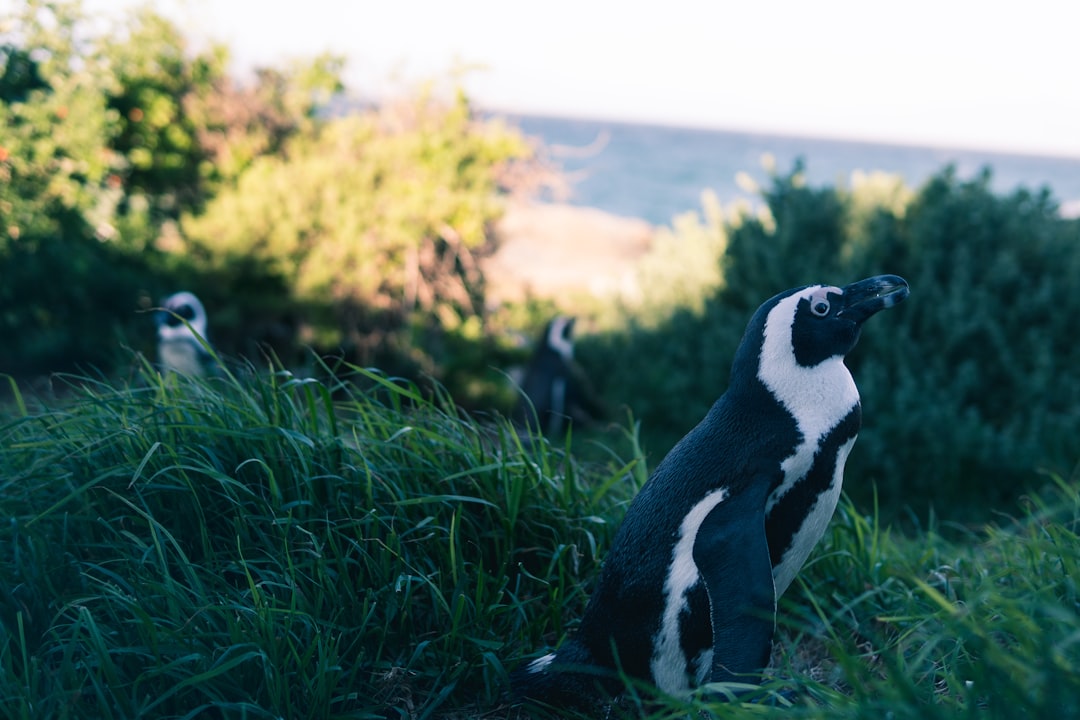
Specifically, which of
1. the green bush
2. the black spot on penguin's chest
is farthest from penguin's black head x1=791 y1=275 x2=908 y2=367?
the green bush

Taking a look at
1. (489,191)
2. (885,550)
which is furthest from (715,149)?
(885,550)

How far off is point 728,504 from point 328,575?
0.90m

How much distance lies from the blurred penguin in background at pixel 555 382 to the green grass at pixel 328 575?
12.3 ft

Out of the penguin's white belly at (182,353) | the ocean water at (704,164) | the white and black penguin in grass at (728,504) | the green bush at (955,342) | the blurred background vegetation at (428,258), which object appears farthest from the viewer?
the ocean water at (704,164)

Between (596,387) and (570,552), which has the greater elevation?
(570,552)

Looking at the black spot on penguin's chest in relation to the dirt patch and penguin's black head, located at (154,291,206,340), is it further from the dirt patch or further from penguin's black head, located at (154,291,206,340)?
the dirt patch

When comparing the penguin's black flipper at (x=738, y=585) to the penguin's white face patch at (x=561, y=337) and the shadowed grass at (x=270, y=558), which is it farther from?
the penguin's white face patch at (x=561, y=337)

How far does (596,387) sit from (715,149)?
65140mm

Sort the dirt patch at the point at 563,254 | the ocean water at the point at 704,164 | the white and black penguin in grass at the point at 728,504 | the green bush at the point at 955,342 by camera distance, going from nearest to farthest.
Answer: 1. the white and black penguin in grass at the point at 728,504
2. the green bush at the point at 955,342
3. the dirt patch at the point at 563,254
4. the ocean water at the point at 704,164

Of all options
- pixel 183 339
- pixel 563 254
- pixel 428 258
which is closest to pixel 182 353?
pixel 183 339

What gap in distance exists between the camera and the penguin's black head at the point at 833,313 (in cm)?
194

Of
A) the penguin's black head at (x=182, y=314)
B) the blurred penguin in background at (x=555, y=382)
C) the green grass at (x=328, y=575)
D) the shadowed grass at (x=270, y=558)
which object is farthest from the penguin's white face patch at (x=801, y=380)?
the blurred penguin in background at (x=555, y=382)

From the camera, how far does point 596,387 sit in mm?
7211

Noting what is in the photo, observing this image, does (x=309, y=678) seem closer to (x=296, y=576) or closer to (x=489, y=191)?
(x=296, y=576)
